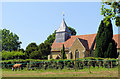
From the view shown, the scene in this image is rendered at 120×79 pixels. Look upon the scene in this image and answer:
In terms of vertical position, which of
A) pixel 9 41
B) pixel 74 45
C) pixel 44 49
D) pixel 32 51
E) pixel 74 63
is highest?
pixel 9 41

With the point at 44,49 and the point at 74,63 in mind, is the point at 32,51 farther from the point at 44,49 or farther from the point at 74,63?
the point at 74,63

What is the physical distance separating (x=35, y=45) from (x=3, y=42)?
1704 cm

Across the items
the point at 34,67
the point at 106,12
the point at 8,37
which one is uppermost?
the point at 8,37

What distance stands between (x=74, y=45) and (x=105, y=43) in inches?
517

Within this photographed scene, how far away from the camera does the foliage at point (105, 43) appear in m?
34.2

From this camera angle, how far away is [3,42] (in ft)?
229

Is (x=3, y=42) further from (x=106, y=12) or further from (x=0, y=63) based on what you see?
(x=106, y=12)

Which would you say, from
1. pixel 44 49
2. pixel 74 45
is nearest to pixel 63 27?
pixel 44 49

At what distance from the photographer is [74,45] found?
46.8 meters

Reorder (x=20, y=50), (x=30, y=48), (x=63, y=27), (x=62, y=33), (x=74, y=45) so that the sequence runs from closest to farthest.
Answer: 1. (x=74, y=45)
2. (x=62, y=33)
3. (x=63, y=27)
4. (x=30, y=48)
5. (x=20, y=50)

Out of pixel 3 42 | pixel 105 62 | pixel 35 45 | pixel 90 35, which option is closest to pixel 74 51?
pixel 90 35

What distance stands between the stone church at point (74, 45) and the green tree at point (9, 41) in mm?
22099

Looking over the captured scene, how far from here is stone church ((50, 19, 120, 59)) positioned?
149ft

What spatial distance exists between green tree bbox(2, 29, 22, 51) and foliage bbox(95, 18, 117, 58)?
144 ft
